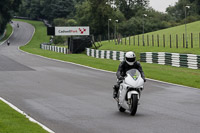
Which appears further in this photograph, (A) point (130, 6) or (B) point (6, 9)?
(A) point (130, 6)

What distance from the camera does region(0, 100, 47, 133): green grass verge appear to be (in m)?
9.50

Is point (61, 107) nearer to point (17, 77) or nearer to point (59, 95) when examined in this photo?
point (59, 95)

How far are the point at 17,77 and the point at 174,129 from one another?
1568cm

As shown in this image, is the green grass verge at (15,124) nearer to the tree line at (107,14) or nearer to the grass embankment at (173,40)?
the grass embankment at (173,40)

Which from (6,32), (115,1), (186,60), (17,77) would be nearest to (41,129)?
(17,77)

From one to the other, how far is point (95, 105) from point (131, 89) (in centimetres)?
244

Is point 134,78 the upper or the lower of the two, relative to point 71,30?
lower

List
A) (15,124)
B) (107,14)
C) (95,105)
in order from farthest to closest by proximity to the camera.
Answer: (107,14) → (95,105) → (15,124)

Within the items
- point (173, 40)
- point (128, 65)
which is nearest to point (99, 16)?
point (173, 40)

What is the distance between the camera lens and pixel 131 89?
39.4 feet

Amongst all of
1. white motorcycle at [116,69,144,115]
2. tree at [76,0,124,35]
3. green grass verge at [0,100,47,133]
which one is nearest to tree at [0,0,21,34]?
tree at [76,0,124,35]

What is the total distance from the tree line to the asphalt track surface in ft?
206

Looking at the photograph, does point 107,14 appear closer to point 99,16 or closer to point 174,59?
point 99,16

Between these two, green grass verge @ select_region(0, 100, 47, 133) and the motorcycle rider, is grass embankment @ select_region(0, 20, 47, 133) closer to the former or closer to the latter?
green grass verge @ select_region(0, 100, 47, 133)
